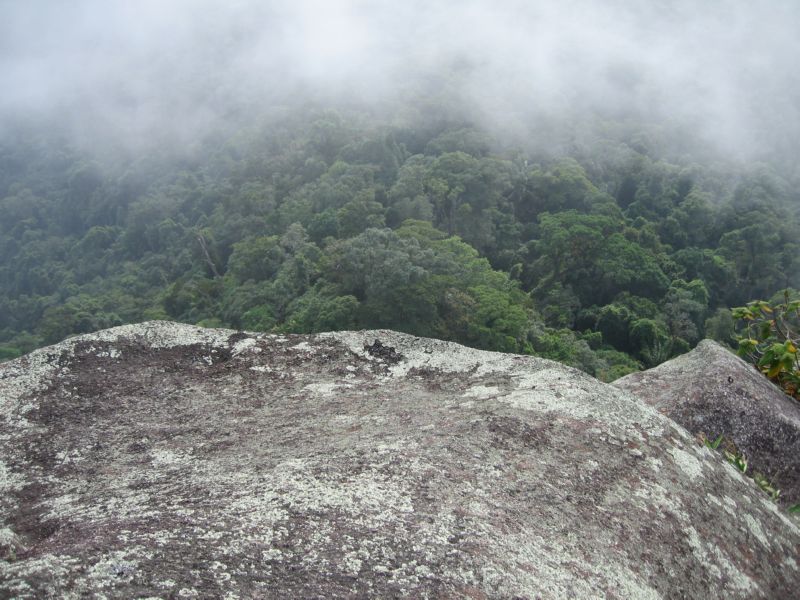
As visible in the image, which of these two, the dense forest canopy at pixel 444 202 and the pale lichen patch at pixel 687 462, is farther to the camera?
the dense forest canopy at pixel 444 202

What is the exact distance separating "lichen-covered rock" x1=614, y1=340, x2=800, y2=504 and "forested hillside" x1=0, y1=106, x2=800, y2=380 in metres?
16.8

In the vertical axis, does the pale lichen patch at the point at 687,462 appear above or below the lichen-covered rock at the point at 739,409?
above

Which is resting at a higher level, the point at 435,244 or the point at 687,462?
the point at 687,462

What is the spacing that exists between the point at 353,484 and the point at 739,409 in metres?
5.13

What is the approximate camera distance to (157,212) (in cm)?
6750

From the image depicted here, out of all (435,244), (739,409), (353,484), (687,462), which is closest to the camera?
(353,484)

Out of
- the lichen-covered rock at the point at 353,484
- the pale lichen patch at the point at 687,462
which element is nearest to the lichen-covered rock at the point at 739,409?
the lichen-covered rock at the point at 353,484

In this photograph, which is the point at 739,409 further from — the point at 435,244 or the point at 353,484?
the point at 435,244

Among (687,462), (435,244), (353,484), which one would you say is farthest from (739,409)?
(435,244)

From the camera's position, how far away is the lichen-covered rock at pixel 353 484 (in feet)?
12.6

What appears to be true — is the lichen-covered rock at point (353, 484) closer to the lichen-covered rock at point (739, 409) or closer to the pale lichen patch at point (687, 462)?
the pale lichen patch at point (687, 462)

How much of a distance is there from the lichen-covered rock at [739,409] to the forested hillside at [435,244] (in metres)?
16.8

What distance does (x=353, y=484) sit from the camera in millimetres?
4574

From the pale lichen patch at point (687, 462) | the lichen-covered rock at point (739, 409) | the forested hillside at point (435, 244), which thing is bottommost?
the forested hillside at point (435, 244)
